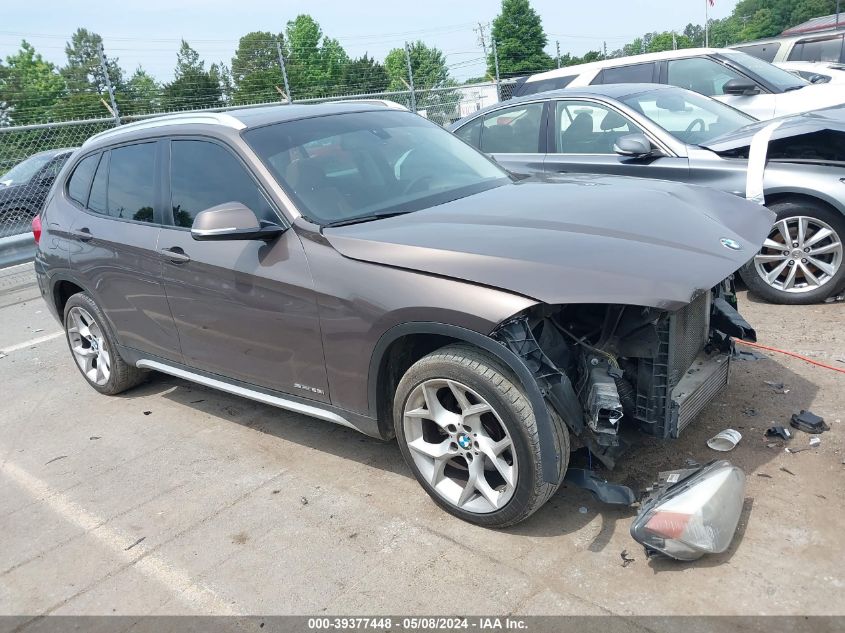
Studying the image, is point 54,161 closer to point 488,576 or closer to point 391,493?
point 391,493

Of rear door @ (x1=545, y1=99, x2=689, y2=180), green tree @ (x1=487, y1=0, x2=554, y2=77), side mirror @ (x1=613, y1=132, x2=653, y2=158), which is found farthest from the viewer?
green tree @ (x1=487, y1=0, x2=554, y2=77)

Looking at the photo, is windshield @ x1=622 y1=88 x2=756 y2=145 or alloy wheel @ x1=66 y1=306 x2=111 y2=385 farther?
windshield @ x1=622 y1=88 x2=756 y2=145

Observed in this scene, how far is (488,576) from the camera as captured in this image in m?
2.88

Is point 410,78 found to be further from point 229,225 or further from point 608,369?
point 608,369

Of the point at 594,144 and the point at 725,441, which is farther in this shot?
the point at 594,144

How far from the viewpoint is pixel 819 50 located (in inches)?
576

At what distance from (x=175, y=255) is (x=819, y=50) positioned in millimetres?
15065

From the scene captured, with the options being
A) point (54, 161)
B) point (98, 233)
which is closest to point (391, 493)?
point (98, 233)

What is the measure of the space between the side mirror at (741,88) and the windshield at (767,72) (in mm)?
221

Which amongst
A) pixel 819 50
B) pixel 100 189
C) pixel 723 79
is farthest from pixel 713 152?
pixel 819 50

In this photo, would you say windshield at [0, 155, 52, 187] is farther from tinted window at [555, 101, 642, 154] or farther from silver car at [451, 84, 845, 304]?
tinted window at [555, 101, 642, 154]

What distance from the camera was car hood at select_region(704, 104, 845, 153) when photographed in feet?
17.7

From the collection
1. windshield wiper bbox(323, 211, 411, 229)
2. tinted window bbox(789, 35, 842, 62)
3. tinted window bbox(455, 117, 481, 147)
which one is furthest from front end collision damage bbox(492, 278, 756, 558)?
tinted window bbox(789, 35, 842, 62)

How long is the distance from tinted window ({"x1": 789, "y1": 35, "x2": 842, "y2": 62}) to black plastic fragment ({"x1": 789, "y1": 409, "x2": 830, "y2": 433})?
13621mm
